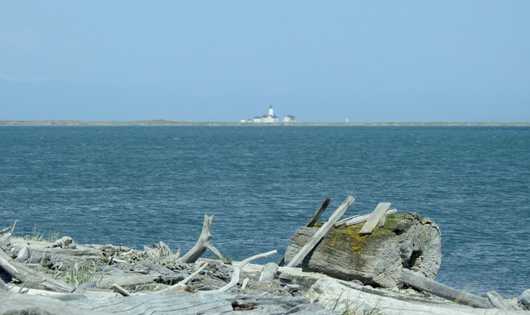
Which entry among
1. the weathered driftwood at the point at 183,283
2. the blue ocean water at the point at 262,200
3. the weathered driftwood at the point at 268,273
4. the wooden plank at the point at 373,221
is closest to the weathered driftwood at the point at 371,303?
the weathered driftwood at the point at 268,273

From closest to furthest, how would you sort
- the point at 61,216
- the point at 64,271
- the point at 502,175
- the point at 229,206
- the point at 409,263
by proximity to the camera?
the point at 64,271
the point at 409,263
the point at 61,216
the point at 229,206
the point at 502,175

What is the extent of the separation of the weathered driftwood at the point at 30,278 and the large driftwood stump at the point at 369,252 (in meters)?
5.43

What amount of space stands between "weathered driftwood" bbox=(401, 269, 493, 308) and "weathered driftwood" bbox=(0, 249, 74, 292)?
5.65 meters

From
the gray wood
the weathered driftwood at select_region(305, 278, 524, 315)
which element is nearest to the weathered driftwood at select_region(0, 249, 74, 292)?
the weathered driftwood at select_region(305, 278, 524, 315)

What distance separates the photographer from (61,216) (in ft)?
114

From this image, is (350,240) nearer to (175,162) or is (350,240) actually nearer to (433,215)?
(433,215)

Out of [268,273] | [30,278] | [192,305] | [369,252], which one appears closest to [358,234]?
[369,252]

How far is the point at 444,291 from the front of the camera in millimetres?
13023

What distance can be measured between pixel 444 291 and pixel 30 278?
19.6 ft

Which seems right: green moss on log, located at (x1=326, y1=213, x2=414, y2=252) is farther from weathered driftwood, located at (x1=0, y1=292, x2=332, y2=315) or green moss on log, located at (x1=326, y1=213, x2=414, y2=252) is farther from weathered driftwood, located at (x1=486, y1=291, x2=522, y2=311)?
weathered driftwood, located at (x1=0, y1=292, x2=332, y2=315)

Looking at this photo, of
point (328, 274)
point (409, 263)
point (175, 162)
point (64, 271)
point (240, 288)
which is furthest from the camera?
point (175, 162)

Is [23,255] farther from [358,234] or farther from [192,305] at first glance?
[358,234]

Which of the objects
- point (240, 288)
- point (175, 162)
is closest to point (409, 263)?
point (240, 288)

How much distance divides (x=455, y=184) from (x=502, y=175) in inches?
396
